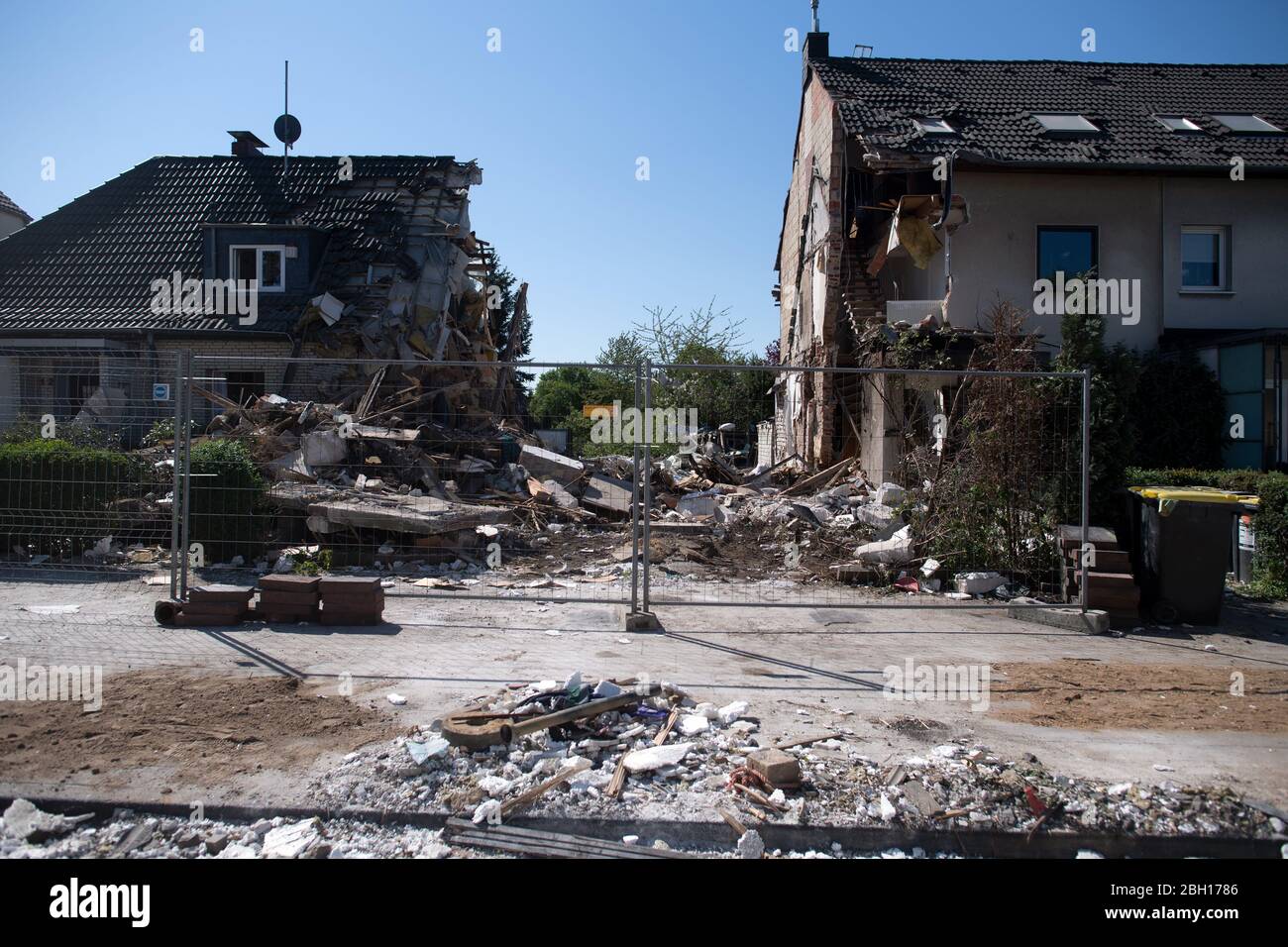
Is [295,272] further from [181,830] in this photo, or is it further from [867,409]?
[181,830]

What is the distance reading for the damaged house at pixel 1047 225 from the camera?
1501cm

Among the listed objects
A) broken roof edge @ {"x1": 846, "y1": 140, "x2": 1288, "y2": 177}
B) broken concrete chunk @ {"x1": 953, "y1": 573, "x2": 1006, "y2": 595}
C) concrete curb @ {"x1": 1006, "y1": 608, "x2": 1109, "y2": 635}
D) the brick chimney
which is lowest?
concrete curb @ {"x1": 1006, "y1": 608, "x2": 1109, "y2": 635}

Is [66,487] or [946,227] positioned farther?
[946,227]

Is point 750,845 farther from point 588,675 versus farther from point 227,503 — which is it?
point 227,503

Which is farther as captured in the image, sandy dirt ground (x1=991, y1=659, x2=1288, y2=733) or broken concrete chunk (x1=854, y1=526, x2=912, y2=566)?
broken concrete chunk (x1=854, y1=526, x2=912, y2=566)

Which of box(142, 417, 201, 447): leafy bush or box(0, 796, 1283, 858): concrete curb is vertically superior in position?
box(142, 417, 201, 447): leafy bush

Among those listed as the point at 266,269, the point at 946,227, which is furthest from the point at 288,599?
the point at 266,269

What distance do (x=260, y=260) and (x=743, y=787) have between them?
19454 mm

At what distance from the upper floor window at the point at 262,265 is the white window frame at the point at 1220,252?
1978 centimetres

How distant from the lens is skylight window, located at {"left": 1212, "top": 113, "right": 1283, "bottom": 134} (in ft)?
55.1

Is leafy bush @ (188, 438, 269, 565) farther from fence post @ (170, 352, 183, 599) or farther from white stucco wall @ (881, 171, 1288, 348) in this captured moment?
white stucco wall @ (881, 171, 1288, 348)

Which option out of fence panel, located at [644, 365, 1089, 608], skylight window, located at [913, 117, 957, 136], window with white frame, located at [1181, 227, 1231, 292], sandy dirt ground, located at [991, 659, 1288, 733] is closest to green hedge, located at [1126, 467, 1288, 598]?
fence panel, located at [644, 365, 1089, 608]

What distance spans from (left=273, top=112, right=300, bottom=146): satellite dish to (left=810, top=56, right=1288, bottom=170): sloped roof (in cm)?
1477

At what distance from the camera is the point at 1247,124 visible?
17.2 meters
